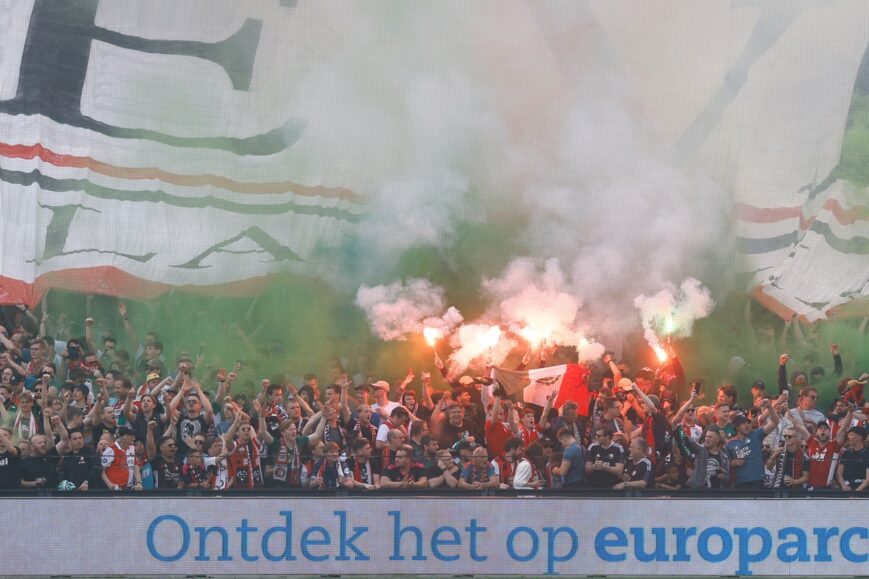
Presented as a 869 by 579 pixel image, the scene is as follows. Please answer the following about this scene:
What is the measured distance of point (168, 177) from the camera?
14.6 metres

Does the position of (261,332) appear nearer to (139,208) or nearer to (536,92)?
(139,208)

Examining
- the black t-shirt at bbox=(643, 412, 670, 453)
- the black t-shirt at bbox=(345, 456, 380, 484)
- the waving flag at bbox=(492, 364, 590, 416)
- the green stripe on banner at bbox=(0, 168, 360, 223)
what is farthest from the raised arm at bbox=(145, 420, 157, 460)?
the green stripe on banner at bbox=(0, 168, 360, 223)

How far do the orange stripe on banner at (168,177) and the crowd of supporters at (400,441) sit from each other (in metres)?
3.16

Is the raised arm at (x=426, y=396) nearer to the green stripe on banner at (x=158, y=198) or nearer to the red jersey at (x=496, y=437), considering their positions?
the red jersey at (x=496, y=437)

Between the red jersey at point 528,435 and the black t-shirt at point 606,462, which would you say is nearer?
the black t-shirt at point 606,462

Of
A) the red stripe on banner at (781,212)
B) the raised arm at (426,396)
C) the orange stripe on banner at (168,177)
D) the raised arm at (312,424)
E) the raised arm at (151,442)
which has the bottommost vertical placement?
the raised arm at (151,442)

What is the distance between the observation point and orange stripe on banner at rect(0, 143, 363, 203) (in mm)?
14555

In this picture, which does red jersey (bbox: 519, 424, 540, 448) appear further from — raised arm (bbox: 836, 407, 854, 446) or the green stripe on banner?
the green stripe on banner

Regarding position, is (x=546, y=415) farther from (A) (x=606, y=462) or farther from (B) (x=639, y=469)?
(B) (x=639, y=469)

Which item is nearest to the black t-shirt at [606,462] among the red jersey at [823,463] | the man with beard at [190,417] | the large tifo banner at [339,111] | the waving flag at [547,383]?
the red jersey at [823,463]

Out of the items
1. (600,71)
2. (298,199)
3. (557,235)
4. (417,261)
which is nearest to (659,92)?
(600,71)

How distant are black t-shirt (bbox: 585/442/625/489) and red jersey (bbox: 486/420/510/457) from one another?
3.31ft

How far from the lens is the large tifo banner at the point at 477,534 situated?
32.5 feet

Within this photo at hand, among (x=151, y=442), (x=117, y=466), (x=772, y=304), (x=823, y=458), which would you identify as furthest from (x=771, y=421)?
(x=117, y=466)
